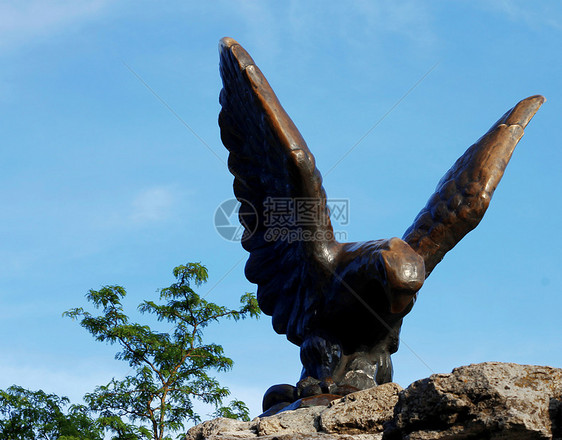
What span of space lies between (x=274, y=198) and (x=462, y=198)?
1.23 metres

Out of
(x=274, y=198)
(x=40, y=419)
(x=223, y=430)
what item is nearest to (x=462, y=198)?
(x=274, y=198)

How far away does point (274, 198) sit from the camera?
469 centimetres

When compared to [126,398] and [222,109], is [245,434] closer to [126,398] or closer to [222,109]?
[222,109]

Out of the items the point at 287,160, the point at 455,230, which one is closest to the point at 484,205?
the point at 455,230

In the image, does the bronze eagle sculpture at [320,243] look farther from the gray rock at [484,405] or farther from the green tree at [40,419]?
the green tree at [40,419]

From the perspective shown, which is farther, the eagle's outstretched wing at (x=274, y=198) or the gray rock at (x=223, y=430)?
the eagle's outstretched wing at (x=274, y=198)

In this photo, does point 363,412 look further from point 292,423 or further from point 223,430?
point 223,430

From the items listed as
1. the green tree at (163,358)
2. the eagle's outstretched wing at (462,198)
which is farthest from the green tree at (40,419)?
the eagle's outstretched wing at (462,198)

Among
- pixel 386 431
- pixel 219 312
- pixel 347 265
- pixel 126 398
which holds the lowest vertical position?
pixel 386 431

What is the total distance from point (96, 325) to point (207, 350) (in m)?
1.85

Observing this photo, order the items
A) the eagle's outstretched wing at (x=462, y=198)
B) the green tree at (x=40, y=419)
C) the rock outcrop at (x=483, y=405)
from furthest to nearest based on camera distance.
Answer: the green tree at (x=40, y=419) < the eagle's outstretched wing at (x=462, y=198) < the rock outcrop at (x=483, y=405)

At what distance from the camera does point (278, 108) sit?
4223mm

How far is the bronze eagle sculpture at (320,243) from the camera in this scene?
13.7ft

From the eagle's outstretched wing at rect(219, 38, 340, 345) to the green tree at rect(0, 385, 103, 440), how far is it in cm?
633
